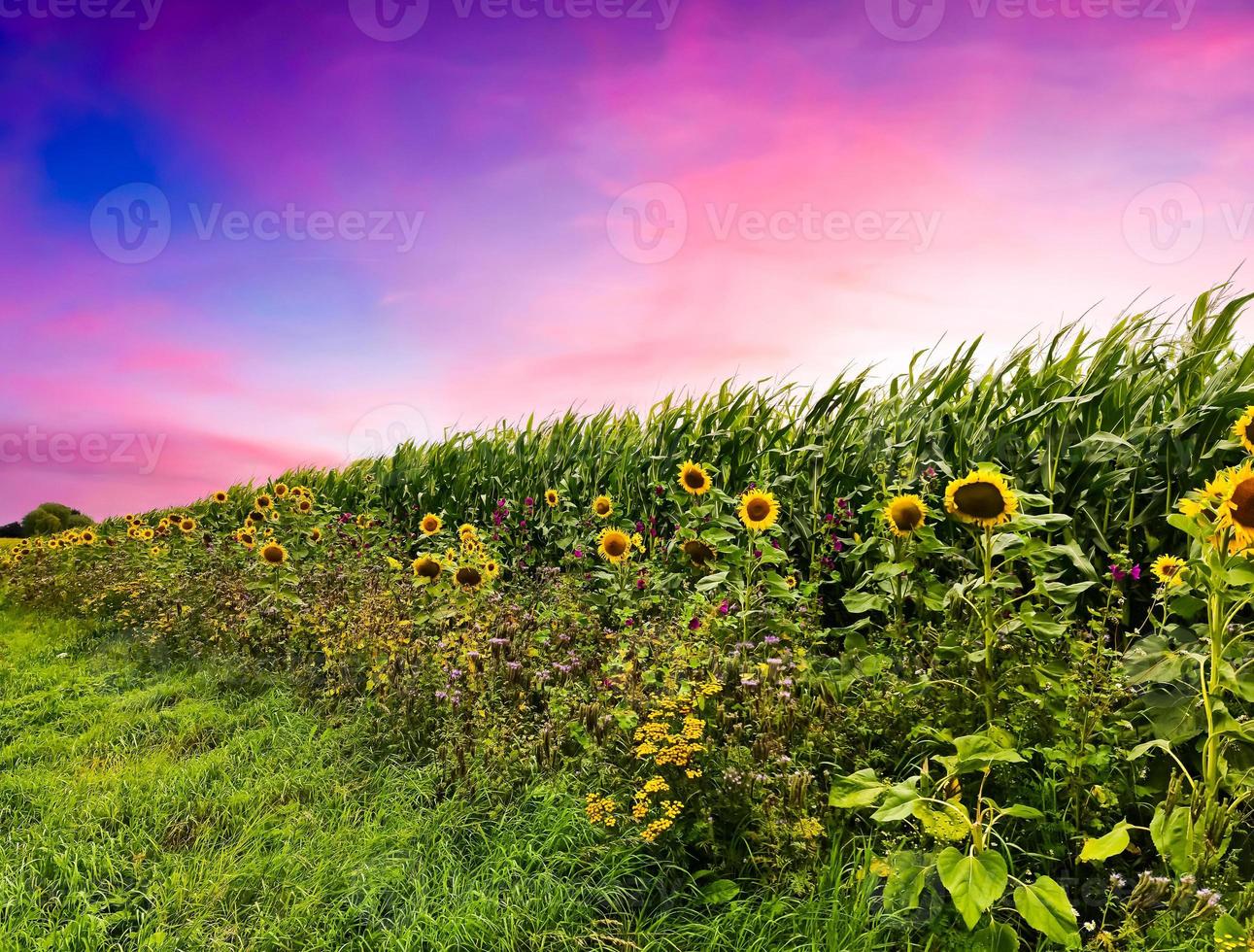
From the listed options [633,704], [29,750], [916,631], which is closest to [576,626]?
[633,704]

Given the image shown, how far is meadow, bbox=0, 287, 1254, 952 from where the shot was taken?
218cm

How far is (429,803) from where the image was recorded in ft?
10.6

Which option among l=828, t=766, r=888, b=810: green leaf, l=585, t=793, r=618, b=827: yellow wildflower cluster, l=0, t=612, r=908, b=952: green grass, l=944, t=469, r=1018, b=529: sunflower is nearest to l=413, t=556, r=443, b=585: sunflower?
l=0, t=612, r=908, b=952: green grass

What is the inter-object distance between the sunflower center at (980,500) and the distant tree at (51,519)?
2283cm

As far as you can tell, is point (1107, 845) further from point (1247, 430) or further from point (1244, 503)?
point (1247, 430)

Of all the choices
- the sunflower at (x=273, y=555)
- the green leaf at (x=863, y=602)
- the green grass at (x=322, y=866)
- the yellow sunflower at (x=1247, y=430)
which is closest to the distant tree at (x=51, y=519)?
the sunflower at (x=273, y=555)

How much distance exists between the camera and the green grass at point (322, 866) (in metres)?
2.35

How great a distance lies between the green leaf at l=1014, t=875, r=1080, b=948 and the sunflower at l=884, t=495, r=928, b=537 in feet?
4.37

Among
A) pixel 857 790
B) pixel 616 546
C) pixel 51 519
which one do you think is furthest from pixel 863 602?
pixel 51 519

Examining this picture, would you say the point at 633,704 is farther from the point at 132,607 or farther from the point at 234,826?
the point at 132,607

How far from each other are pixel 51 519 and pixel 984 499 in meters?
24.0

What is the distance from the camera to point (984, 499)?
8.26 feet

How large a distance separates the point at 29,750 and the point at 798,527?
4493 millimetres

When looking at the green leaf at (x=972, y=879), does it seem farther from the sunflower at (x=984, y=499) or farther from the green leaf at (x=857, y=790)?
the sunflower at (x=984, y=499)
